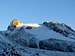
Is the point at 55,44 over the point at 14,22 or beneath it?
beneath

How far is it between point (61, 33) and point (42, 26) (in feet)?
13.0

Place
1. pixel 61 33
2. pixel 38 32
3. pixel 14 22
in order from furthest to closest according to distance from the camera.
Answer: pixel 14 22, pixel 61 33, pixel 38 32

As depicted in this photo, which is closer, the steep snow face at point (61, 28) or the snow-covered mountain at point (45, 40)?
the snow-covered mountain at point (45, 40)

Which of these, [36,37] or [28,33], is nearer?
[36,37]

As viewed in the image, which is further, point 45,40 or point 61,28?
point 61,28

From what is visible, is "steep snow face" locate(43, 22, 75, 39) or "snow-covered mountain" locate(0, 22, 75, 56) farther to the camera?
"steep snow face" locate(43, 22, 75, 39)

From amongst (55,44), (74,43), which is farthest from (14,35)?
(74,43)

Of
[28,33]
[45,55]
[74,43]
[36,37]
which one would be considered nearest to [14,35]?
[28,33]

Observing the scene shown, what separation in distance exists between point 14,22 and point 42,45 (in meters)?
15.1

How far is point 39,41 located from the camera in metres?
29.0

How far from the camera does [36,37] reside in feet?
99.0

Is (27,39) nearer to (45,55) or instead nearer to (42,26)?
(42,26)

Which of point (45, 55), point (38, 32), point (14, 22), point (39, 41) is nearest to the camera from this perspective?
point (45, 55)

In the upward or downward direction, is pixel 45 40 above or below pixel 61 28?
below
